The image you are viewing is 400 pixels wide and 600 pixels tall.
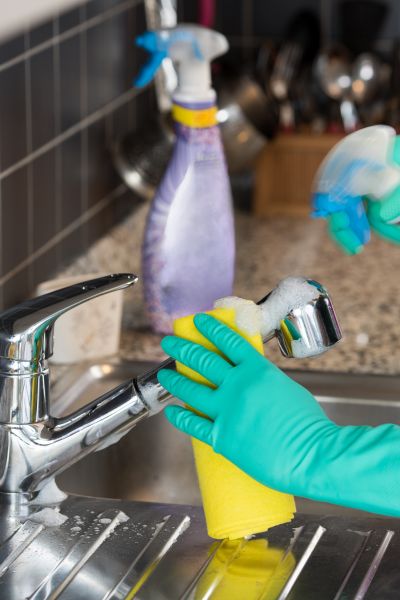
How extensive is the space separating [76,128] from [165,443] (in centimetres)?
52

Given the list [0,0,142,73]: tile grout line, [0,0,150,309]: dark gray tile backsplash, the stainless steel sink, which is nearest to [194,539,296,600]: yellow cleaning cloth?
the stainless steel sink

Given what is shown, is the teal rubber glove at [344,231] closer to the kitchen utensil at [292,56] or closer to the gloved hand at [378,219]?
the gloved hand at [378,219]

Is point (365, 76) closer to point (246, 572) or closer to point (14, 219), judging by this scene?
point (14, 219)

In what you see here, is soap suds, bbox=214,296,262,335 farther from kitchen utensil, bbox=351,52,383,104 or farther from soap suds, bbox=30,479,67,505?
kitchen utensil, bbox=351,52,383,104

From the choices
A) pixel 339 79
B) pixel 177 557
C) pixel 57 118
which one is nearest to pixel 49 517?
pixel 177 557

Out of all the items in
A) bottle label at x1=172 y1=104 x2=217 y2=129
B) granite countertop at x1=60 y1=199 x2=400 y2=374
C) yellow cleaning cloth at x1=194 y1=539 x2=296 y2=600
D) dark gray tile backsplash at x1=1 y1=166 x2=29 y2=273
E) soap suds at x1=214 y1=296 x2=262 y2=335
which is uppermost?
soap suds at x1=214 y1=296 x2=262 y2=335

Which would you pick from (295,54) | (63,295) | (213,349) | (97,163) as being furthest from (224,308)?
(295,54)

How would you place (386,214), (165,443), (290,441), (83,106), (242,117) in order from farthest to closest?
(242,117), (83,106), (165,443), (386,214), (290,441)

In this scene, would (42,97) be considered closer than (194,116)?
No

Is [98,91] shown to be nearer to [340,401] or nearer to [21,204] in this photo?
[21,204]

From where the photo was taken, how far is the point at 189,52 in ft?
4.60

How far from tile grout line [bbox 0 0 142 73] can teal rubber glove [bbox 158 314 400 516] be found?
1.94 ft

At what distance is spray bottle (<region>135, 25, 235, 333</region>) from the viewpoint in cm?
142

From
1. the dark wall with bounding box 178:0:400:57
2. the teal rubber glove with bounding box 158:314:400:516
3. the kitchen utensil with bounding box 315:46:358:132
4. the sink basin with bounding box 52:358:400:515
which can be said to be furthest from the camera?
the dark wall with bounding box 178:0:400:57
